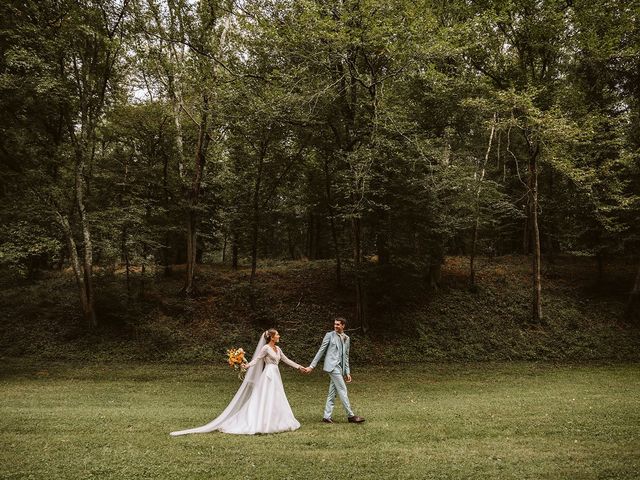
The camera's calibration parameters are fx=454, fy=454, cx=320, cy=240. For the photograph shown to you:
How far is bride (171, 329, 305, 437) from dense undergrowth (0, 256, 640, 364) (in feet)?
33.2

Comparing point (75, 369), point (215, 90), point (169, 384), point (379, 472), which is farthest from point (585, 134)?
point (75, 369)

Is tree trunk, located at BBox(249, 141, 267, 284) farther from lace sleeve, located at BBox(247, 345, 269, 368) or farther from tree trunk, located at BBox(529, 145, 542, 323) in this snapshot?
lace sleeve, located at BBox(247, 345, 269, 368)

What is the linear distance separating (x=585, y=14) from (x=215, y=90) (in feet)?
51.3

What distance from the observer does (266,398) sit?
341 inches

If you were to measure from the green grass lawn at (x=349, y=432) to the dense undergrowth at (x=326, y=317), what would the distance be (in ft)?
11.5

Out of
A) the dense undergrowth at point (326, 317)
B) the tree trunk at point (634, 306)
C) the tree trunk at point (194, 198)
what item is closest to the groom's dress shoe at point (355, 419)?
the dense undergrowth at point (326, 317)

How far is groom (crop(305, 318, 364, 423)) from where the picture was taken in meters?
9.23

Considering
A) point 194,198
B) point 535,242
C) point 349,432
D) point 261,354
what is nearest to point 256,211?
point 194,198

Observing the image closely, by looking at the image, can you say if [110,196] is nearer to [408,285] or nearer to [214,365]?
[214,365]

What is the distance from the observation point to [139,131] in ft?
75.3

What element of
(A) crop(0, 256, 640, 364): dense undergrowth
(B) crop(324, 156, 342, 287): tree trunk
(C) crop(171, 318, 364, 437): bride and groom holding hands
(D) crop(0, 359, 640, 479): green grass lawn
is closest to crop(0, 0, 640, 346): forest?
(B) crop(324, 156, 342, 287): tree trunk

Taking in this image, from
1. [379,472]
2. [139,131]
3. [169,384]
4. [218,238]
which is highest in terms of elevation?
[139,131]

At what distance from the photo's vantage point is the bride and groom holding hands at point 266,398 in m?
8.45

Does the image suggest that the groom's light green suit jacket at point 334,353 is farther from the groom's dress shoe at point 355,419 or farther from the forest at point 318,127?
the forest at point 318,127
